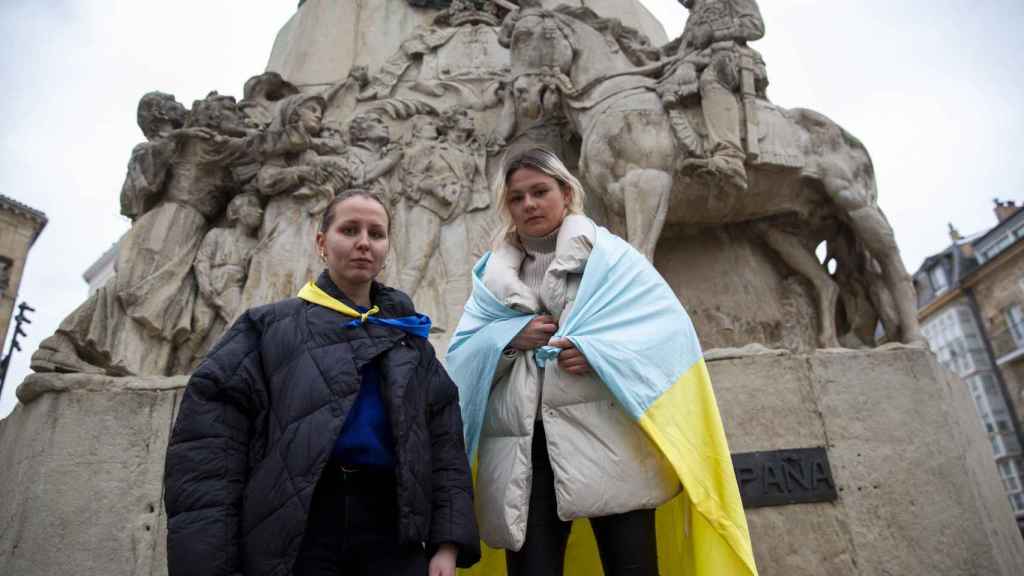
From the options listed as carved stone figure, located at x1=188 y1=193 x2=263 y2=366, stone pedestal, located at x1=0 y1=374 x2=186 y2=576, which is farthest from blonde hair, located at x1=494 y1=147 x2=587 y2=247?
carved stone figure, located at x1=188 y1=193 x2=263 y2=366

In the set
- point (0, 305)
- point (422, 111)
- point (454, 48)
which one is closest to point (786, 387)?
point (422, 111)

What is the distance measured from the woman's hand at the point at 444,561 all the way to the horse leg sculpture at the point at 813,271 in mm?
4420

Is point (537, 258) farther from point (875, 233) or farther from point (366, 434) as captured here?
point (875, 233)

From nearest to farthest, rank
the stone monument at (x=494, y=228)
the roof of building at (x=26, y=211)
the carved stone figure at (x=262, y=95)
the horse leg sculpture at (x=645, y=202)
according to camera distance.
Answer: the stone monument at (x=494, y=228) → the horse leg sculpture at (x=645, y=202) → the carved stone figure at (x=262, y=95) → the roof of building at (x=26, y=211)

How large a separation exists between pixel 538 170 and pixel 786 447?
2.41 metres

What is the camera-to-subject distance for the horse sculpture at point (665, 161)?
511cm

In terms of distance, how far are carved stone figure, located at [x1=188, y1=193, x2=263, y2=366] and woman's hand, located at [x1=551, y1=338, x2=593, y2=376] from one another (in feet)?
12.5

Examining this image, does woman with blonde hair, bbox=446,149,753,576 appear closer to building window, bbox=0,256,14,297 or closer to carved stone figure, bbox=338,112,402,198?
carved stone figure, bbox=338,112,402,198

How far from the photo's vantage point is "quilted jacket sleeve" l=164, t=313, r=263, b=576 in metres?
1.54

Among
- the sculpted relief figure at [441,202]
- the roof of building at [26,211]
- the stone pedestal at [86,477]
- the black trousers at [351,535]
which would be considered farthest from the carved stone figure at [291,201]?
the roof of building at [26,211]

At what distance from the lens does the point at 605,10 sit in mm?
7648

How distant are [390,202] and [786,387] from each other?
335cm

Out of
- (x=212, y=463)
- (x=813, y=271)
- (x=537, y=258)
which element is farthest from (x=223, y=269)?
(x=813, y=271)

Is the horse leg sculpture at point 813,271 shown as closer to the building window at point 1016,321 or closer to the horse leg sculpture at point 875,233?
the horse leg sculpture at point 875,233
